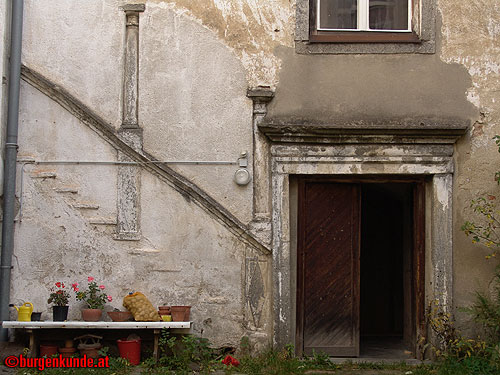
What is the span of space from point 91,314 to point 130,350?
0.55 m

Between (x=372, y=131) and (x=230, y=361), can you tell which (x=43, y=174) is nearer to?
(x=230, y=361)

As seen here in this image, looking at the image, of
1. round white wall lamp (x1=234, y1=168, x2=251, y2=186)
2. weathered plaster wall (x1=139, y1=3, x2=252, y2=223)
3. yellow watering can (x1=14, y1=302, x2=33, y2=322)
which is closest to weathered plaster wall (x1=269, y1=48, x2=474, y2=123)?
weathered plaster wall (x1=139, y1=3, x2=252, y2=223)

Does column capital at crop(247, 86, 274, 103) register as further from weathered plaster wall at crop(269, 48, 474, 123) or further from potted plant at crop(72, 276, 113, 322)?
potted plant at crop(72, 276, 113, 322)

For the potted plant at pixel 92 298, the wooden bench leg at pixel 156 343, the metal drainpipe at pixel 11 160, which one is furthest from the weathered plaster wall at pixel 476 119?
the metal drainpipe at pixel 11 160

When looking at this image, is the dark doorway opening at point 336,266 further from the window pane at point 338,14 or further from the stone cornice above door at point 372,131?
the window pane at point 338,14

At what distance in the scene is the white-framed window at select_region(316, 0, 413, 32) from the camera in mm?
7754

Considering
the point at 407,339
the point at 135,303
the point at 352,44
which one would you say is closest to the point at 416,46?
the point at 352,44

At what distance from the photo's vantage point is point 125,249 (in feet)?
24.6

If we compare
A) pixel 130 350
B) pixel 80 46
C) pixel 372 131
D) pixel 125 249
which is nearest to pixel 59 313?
pixel 130 350

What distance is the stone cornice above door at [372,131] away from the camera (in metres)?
7.41

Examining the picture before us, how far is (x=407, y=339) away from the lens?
8.38 metres

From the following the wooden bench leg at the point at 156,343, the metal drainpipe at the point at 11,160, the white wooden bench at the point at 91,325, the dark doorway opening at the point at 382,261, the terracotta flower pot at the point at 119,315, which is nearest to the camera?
the white wooden bench at the point at 91,325

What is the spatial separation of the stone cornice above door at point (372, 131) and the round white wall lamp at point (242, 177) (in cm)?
46

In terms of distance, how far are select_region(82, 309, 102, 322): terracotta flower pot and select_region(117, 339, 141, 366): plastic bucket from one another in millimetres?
348
